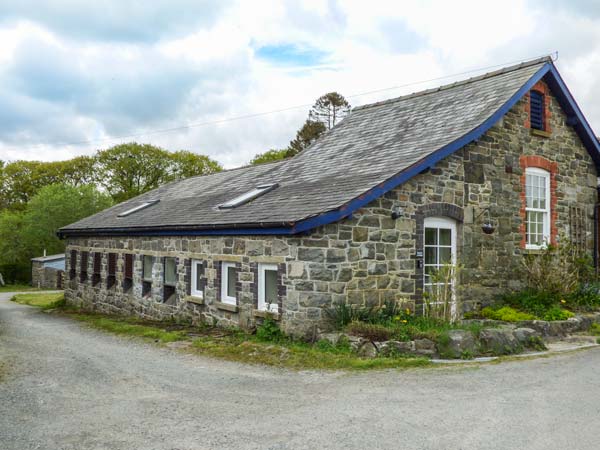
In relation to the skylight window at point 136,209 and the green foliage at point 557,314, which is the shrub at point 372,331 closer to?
the green foliage at point 557,314

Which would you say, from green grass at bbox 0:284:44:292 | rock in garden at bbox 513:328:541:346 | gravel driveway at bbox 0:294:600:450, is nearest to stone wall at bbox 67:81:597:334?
rock in garden at bbox 513:328:541:346

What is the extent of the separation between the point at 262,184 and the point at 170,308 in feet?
13.6

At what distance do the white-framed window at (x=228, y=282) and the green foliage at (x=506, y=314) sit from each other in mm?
5686

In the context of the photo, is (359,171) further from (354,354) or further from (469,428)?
(469,428)

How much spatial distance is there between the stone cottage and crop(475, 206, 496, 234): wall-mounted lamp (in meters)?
0.03

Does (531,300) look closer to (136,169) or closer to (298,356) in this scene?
(298,356)

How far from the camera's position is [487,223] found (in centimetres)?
1384

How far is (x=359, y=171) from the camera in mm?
13031

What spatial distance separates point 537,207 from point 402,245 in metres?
5.14

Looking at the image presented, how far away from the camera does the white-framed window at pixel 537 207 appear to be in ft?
49.4

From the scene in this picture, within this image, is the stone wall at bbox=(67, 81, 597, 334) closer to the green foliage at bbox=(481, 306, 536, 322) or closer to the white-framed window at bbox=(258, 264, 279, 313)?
the white-framed window at bbox=(258, 264, 279, 313)

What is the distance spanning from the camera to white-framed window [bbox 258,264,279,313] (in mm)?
12047

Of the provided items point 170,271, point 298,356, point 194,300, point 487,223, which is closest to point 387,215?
point 487,223

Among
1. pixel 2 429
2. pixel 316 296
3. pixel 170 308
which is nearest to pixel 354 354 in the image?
pixel 316 296
